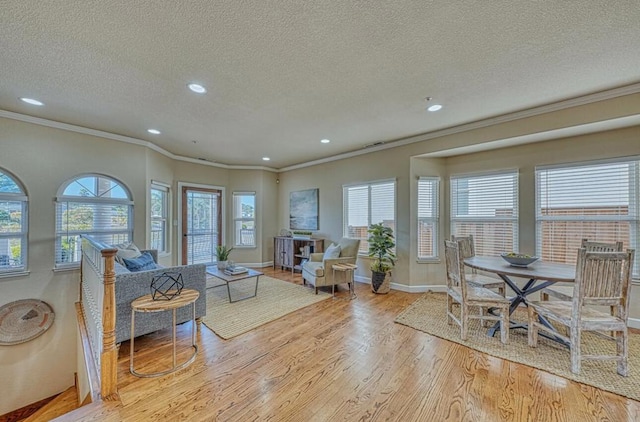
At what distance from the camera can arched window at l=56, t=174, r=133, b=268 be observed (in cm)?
383

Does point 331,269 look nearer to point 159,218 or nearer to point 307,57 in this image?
point 307,57

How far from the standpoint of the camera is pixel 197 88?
2.75 metres

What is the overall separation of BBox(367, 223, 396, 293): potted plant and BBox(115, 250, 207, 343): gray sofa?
284cm

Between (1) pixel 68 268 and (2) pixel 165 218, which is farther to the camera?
(2) pixel 165 218

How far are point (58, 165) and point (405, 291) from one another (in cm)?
582

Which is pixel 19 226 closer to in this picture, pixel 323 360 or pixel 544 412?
pixel 323 360

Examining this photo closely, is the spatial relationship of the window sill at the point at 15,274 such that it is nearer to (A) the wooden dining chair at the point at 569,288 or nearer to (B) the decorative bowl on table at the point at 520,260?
(B) the decorative bowl on table at the point at 520,260

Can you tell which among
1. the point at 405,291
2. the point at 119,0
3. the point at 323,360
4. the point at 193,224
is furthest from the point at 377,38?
the point at 193,224

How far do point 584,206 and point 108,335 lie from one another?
541 cm

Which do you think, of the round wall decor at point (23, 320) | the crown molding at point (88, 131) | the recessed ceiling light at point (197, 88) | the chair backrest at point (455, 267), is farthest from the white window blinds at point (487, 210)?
the round wall decor at point (23, 320)

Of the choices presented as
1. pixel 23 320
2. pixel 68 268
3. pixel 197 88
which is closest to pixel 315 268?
pixel 197 88

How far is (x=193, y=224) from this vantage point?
6.29m

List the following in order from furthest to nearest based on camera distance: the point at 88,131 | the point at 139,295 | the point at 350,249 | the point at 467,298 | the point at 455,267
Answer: the point at 350,249, the point at 88,131, the point at 455,267, the point at 467,298, the point at 139,295


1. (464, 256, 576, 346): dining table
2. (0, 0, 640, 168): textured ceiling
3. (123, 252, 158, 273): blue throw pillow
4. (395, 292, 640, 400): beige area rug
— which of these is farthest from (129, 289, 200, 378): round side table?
(464, 256, 576, 346): dining table
